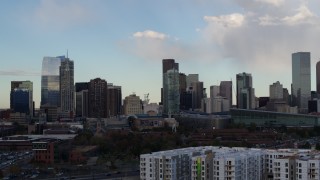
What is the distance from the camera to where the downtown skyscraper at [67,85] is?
94.1 meters

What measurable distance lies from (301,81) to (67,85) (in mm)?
40983

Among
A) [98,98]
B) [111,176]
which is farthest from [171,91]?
[111,176]

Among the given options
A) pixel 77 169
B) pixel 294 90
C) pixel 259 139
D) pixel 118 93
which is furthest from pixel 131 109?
pixel 77 169

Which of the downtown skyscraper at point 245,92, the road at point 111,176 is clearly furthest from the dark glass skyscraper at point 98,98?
the road at point 111,176

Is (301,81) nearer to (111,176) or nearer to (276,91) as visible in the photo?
(276,91)

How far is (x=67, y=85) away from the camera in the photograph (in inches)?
3743

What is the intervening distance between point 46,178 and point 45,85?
74775mm

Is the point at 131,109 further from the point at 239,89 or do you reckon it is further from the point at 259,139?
the point at 259,139

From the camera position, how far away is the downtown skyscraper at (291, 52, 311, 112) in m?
102

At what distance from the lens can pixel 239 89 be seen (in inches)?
4011

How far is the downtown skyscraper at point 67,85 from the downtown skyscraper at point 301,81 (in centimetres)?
3866

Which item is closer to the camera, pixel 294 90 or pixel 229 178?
pixel 229 178

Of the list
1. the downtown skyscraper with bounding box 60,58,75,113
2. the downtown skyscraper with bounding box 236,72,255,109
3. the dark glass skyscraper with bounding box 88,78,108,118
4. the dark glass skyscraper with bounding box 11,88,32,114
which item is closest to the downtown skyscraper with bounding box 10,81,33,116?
the dark glass skyscraper with bounding box 11,88,32,114

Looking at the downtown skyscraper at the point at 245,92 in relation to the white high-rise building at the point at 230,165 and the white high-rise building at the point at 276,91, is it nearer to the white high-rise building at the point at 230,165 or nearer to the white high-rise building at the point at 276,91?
the white high-rise building at the point at 276,91
